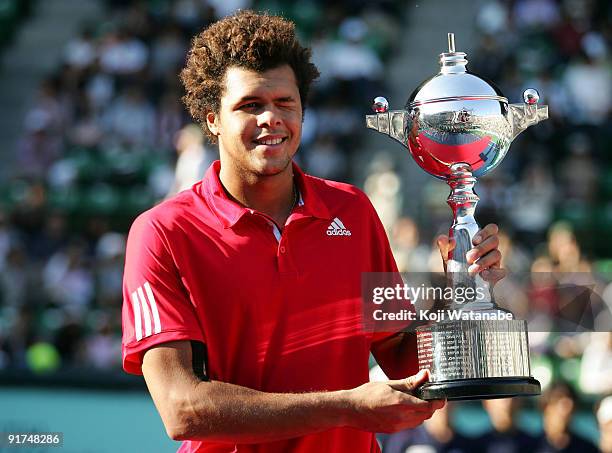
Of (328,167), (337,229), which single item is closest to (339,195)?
(337,229)

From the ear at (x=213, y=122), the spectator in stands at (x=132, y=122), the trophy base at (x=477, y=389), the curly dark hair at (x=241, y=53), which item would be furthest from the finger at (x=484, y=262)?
the spectator in stands at (x=132, y=122)

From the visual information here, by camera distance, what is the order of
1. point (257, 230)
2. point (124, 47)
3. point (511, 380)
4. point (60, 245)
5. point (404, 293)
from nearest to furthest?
point (511, 380)
point (257, 230)
point (404, 293)
point (60, 245)
point (124, 47)

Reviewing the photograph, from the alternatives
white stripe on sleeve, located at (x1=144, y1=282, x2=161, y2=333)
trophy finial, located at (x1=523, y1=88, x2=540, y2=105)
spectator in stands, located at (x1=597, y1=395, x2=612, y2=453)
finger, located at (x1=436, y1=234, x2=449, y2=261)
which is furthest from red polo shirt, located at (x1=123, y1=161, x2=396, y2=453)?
spectator in stands, located at (x1=597, y1=395, x2=612, y2=453)

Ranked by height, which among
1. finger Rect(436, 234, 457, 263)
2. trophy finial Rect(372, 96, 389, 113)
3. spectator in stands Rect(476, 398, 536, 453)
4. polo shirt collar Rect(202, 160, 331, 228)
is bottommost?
spectator in stands Rect(476, 398, 536, 453)

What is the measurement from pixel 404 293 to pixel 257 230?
45 centimetres

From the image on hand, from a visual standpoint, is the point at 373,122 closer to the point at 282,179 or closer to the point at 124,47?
the point at 282,179

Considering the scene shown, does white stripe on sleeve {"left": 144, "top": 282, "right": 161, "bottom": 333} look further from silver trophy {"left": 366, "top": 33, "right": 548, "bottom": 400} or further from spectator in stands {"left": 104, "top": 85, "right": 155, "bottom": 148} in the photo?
spectator in stands {"left": 104, "top": 85, "right": 155, "bottom": 148}

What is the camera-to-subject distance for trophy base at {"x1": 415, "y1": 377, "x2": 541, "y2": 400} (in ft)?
8.09

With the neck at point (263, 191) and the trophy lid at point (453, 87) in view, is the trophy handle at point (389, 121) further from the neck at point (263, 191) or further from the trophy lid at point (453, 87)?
the neck at point (263, 191)

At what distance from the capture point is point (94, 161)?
10.9 metres

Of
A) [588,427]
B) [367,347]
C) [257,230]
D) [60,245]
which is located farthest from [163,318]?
[60,245]

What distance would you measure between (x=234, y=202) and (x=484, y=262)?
62cm

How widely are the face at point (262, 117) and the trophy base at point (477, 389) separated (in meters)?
0.65

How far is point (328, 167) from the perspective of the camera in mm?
10172
